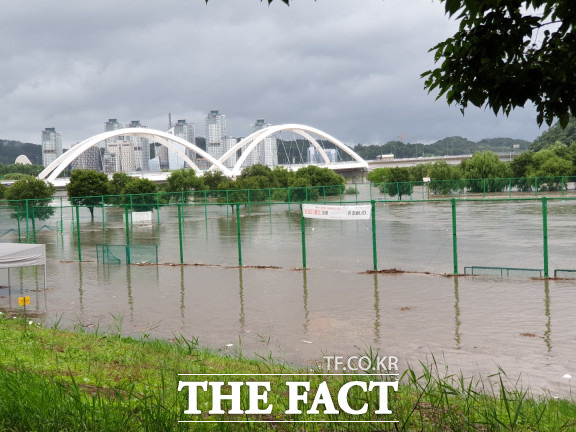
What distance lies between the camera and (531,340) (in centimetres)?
937

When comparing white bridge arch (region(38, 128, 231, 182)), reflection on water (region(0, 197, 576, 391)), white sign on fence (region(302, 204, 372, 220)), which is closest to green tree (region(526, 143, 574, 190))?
reflection on water (region(0, 197, 576, 391))

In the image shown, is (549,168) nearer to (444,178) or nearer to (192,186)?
(444,178)

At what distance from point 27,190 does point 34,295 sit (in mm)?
37627

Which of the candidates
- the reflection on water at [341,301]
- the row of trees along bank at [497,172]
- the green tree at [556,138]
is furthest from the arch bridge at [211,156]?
the reflection on water at [341,301]

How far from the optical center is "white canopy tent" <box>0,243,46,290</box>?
43.7 ft

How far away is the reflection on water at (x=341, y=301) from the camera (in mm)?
9180

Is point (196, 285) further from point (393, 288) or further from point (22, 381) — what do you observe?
point (22, 381)

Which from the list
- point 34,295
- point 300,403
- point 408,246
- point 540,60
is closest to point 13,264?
point 34,295

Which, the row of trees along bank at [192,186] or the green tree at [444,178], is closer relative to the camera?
the row of trees along bank at [192,186]

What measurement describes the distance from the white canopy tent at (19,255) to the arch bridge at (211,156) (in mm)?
76655

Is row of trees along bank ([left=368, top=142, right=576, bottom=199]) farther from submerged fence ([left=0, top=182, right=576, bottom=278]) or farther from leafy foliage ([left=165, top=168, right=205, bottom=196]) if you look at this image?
submerged fence ([left=0, top=182, right=576, bottom=278])

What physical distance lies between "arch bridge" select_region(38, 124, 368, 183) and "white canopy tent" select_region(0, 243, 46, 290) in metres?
76.7

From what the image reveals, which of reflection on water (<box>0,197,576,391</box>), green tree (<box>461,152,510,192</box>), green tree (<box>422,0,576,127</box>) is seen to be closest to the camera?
green tree (<box>422,0,576,127</box>)

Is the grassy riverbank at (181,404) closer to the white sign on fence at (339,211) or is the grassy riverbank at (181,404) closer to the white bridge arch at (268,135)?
the white sign on fence at (339,211)
